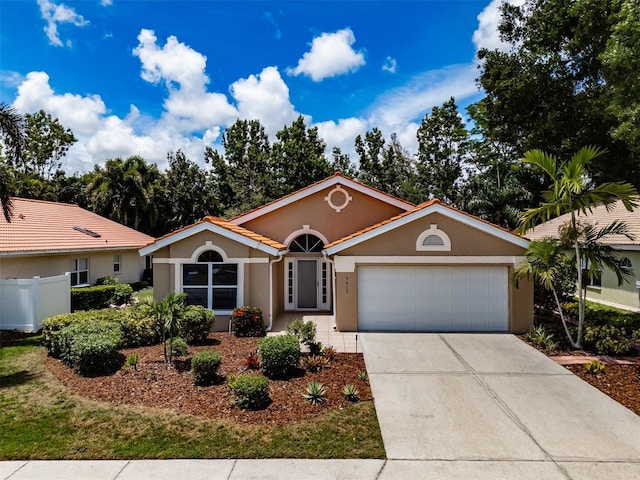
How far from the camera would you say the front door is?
1701 centimetres

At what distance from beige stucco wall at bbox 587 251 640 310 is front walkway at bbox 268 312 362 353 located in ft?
40.3

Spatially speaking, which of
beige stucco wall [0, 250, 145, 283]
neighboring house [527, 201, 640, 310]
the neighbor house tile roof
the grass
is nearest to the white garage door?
neighboring house [527, 201, 640, 310]

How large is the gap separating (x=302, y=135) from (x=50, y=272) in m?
28.6

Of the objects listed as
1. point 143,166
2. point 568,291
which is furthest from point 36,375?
point 143,166

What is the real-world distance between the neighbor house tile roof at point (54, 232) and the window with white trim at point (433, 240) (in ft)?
48.4

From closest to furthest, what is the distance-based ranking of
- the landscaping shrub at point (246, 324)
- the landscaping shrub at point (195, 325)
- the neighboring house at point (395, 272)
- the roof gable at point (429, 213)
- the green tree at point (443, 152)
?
the landscaping shrub at point (195, 325) → the landscaping shrub at point (246, 324) → the roof gable at point (429, 213) → the neighboring house at point (395, 272) → the green tree at point (443, 152)

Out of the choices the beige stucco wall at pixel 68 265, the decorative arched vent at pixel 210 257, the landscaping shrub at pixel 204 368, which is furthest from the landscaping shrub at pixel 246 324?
the beige stucco wall at pixel 68 265

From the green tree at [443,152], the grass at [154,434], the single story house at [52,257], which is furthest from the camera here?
the green tree at [443,152]

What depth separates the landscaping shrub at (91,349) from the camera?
9094 mm

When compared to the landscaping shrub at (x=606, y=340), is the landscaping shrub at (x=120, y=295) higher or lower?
Answer: higher

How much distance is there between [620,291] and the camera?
18.1 meters

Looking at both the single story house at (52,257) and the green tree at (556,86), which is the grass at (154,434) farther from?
the green tree at (556,86)

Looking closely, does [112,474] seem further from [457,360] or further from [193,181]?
[193,181]

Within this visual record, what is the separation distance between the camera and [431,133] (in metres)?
37.8
